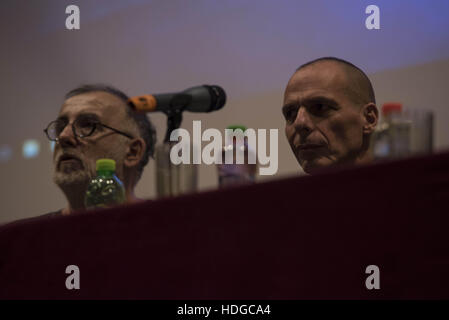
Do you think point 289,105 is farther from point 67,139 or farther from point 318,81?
point 67,139

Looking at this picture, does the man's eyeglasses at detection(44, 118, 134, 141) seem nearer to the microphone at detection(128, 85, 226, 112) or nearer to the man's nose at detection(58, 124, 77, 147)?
the man's nose at detection(58, 124, 77, 147)

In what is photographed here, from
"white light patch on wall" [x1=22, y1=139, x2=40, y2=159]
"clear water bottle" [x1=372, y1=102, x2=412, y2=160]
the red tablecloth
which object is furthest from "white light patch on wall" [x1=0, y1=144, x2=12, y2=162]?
"clear water bottle" [x1=372, y1=102, x2=412, y2=160]

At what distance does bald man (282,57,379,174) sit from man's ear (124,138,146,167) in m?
0.65

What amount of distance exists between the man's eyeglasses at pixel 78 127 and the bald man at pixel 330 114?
27.2 inches

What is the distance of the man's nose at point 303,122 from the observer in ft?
6.41

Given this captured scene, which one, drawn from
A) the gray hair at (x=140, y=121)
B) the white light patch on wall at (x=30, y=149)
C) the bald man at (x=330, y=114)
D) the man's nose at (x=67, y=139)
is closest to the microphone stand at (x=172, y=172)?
the bald man at (x=330, y=114)

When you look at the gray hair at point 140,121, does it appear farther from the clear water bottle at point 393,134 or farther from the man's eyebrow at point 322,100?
the clear water bottle at point 393,134

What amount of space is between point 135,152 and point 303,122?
0.77 metres

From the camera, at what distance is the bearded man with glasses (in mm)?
2271
